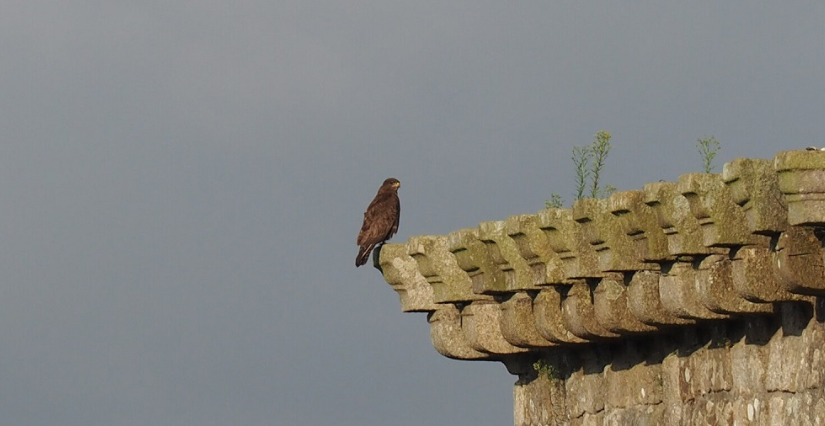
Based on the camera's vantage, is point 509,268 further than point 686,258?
Yes

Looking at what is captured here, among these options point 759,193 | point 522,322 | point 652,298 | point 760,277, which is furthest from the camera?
point 522,322

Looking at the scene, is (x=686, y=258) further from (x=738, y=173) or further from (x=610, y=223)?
(x=738, y=173)

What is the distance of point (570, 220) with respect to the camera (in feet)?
44.9

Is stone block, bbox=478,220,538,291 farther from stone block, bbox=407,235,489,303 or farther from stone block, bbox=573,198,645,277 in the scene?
stone block, bbox=573,198,645,277

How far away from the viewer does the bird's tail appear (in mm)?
18141

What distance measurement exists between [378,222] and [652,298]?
5.72m

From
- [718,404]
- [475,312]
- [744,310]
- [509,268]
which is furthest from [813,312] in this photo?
[475,312]

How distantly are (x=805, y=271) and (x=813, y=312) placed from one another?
702mm

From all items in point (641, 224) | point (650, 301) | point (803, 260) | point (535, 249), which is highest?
point (535, 249)

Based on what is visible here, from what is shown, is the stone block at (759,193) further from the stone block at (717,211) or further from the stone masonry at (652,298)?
the stone block at (717,211)

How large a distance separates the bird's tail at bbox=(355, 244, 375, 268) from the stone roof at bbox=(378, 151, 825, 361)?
1.51 meters

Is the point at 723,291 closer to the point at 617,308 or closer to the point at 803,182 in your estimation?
the point at 617,308

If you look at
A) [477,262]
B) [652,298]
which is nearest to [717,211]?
[652,298]

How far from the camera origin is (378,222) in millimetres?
18828
